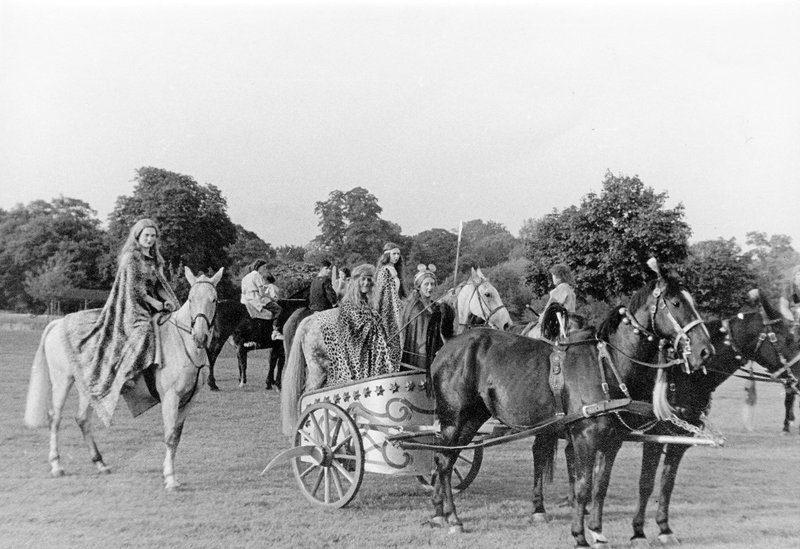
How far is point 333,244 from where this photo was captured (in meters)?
35.0

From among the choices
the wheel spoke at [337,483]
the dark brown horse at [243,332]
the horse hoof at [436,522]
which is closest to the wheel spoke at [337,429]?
the wheel spoke at [337,483]

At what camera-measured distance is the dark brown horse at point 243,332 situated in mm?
15727

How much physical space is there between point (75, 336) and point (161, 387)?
4.12ft

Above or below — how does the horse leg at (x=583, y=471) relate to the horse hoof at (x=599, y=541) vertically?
above

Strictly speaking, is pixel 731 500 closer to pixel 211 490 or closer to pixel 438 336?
pixel 438 336

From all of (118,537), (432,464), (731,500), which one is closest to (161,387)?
(118,537)

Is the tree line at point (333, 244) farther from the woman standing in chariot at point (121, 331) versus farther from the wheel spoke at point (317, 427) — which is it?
the wheel spoke at point (317, 427)

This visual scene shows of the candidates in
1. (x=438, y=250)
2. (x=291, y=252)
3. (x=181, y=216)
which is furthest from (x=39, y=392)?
(x=438, y=250)

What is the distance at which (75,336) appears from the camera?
776 cm

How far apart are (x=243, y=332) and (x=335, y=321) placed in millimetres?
9037

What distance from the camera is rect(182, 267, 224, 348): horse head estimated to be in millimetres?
7262

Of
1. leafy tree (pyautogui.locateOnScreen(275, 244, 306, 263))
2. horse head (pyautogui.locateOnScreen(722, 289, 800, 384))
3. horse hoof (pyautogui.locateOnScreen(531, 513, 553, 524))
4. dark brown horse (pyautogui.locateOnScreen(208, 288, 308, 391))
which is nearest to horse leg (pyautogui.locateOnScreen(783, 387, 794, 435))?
horse head (pyautogui.locateOnScreen(722, 289, 800, 384))

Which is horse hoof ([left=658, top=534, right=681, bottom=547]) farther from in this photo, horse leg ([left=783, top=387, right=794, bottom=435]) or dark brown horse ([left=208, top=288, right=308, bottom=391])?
dark brown horse ([left=208, top=288, right=308, bottom=391])

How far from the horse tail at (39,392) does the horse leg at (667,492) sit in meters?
6.71
